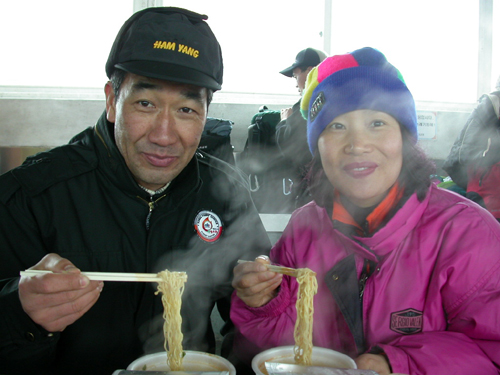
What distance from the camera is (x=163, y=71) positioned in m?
1.86

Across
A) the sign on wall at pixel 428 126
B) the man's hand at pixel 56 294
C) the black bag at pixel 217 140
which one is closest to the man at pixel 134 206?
the man's hand at pixel 56 294

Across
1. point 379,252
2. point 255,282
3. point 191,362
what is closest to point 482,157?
point 379,252

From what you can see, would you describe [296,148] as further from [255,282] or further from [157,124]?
[255,282]

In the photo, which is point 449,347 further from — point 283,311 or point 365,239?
point 283,311

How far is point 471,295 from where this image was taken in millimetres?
1570

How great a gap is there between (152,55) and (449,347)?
5.88ft

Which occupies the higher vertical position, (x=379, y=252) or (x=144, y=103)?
(x=144, y=103)

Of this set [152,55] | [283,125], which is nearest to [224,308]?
[152,55]

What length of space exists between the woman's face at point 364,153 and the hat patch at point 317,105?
116 millimetres

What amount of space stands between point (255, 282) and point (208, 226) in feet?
2.21

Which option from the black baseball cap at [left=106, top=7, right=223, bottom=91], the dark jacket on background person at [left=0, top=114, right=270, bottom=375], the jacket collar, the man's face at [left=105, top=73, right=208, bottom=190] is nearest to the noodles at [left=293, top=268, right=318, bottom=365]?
the jacket collar

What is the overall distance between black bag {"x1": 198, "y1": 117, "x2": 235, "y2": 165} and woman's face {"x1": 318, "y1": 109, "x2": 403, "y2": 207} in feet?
8.91

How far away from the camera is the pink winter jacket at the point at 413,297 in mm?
1474

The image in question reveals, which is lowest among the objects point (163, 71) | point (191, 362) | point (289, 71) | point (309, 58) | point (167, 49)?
point (191, 362)
